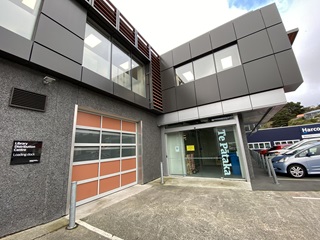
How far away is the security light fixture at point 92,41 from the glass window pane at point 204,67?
5.38 meters

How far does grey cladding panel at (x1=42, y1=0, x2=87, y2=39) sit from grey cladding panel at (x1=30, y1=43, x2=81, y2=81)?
1.19m

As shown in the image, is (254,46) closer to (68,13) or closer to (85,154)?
(68,13)

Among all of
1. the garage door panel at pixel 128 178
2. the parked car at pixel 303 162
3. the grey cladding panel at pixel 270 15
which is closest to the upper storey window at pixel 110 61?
the garage door panel at pixel 128 178

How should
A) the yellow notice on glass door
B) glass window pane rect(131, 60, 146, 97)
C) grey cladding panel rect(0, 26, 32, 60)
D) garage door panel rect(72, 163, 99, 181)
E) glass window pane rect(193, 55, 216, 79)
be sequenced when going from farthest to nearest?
1. the yellow notice on glass door
2. glass window pane rect(193, 55, 216, 79)
3. glass window pane rect(131, 60, 146, 97)
4. garage door panel rect(72, 163, 99, 181)
5. grey cladding panel rect(0, 26, 32, 60)

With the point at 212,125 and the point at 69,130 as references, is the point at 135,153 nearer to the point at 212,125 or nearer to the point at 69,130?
the point at 69,130

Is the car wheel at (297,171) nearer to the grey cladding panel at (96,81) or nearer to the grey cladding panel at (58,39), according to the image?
the grey cladding panel at (96,81)

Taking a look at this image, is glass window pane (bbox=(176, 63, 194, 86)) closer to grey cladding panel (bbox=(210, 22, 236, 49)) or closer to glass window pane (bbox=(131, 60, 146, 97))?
grey cladding panel (bbox=(210, 22, 236, 49))

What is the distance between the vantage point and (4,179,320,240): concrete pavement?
104 inches

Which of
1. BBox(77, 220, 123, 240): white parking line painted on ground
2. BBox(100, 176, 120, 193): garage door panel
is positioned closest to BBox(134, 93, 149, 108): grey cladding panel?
Answer: BBox(100, 176, 120, 193): garage door panel

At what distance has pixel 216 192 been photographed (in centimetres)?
497

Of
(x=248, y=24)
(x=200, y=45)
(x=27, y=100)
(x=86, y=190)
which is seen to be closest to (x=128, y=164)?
(x=86, y=190)

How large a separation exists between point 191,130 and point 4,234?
7508mm

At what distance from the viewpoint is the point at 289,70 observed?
5.50 m

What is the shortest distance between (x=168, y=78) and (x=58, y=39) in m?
6.03
